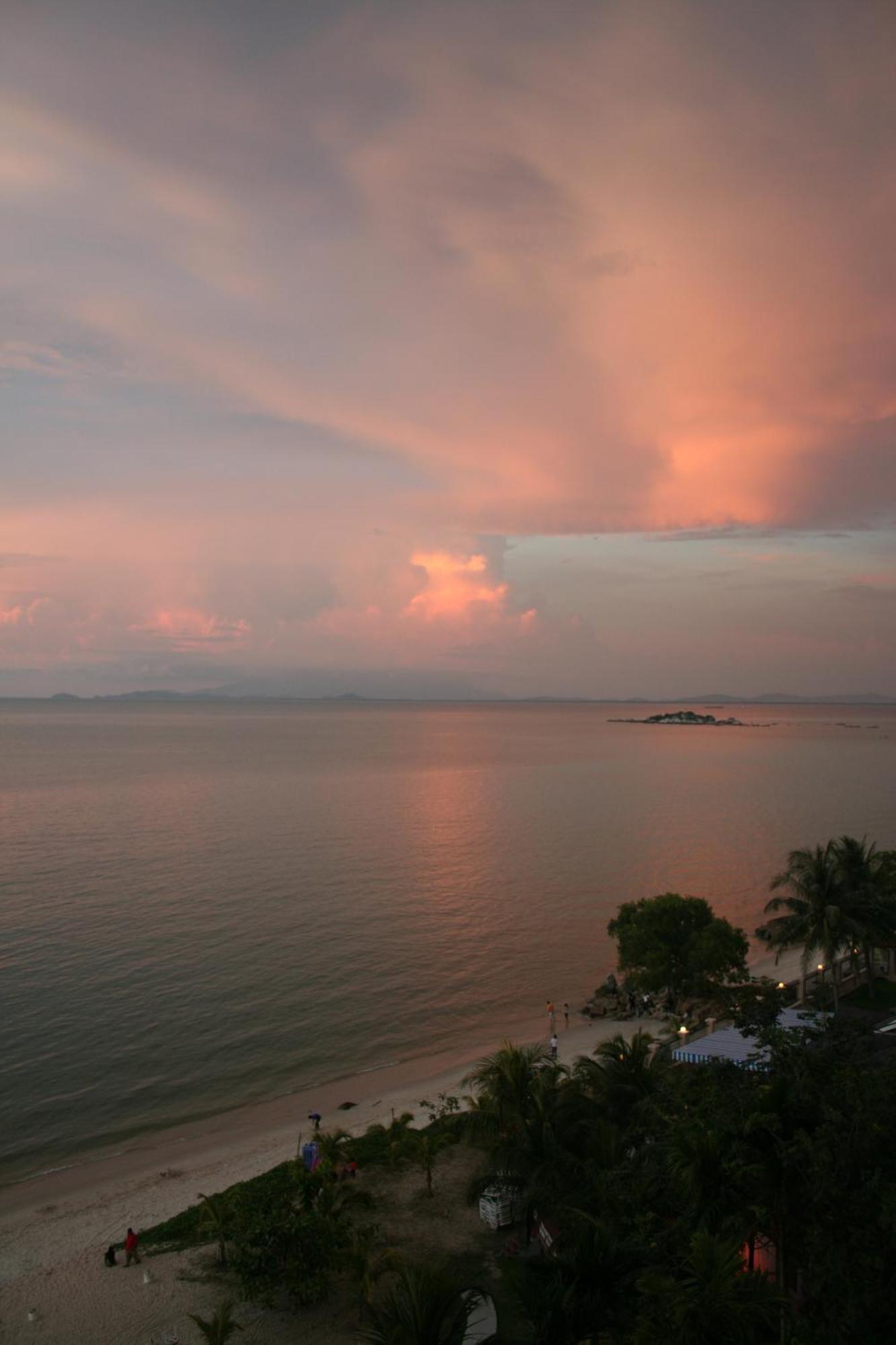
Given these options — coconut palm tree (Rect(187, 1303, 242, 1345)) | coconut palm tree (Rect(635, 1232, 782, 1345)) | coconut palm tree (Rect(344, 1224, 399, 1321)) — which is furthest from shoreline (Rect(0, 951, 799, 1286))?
coconut palm tree (Rect(635, 1232, 782, 1345))

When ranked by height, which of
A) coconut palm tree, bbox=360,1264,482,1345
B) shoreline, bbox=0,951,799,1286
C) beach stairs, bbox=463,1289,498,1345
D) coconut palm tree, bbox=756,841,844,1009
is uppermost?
coconut palm tree, bbox=756,841,844,1009

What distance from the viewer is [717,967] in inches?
1563

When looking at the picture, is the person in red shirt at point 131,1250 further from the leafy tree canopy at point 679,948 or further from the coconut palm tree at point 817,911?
the leafy tree canopy at point 679,948

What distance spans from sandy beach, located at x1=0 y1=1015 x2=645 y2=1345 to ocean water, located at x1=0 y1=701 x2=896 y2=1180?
1430mm

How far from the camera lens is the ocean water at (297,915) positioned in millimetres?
35781

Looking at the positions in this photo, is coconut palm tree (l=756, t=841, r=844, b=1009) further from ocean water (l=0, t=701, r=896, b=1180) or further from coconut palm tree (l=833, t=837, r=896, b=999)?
ocean water (l=0, t=701, r=896, b=1180)

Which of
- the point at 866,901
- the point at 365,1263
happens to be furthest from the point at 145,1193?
the point at 866,901

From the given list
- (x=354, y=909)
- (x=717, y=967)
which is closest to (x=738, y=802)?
(x=354, y=909)

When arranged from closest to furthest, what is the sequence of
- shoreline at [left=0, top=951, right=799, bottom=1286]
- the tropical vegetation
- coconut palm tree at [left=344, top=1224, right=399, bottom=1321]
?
the tropical vegetation
coconut palm tree at [left=344, top=1224, right=399, bottom=1321]
shoreline at [left=0, top=951, right=799, bottom=1286]

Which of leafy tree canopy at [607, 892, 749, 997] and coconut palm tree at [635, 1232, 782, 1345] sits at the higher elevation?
coconut palm tree at [635, 1232, 782, 1345]

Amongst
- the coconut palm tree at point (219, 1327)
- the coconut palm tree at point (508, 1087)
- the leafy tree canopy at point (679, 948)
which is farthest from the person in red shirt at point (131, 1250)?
the leafy tree canopy at point (679, 948)

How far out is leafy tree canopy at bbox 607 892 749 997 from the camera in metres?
40.0

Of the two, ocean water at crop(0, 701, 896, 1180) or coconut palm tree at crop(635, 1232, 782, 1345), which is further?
ocean water at crop(0, 701, 896, 1180)

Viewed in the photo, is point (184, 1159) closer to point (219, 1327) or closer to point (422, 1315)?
point (219, 1327)
